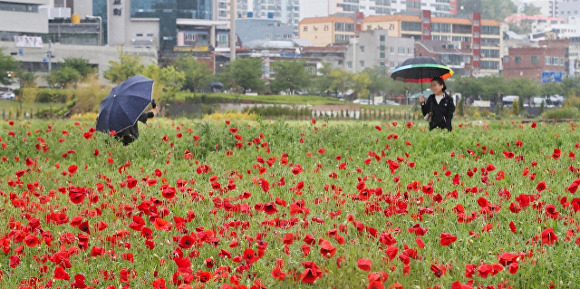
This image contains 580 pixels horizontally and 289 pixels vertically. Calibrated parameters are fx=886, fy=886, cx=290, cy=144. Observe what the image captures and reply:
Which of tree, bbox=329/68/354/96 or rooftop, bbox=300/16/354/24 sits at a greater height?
rooftop, bbox=300/16/354/24

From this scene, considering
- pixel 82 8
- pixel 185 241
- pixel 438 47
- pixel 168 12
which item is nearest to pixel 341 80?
pixel 168 12

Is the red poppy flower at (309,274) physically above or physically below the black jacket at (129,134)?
below

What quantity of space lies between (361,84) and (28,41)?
33.6m

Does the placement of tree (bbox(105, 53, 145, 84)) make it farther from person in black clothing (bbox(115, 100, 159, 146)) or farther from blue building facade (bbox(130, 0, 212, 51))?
person in black clothing (bbox(115, 100, 159, 146))

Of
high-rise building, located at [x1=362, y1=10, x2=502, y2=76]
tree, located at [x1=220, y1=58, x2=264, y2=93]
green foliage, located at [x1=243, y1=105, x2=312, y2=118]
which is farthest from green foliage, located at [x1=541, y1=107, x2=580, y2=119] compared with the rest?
high-rise building, located at [x1=362, y1=10, x2=502, y2=76]

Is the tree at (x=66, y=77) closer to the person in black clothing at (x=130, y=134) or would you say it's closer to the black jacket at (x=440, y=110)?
the person in black clothing at (x=130, y=134)

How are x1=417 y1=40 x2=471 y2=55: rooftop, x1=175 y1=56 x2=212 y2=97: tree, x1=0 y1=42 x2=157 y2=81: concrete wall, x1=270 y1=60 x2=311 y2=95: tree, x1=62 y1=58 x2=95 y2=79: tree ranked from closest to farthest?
x1=62 y1=58 x2=95 y2=79: tree → x1=0 y1=42 x2=157 y2=81: concrete wall → x1=175 y1=56 x2=212 y2=97: tree → x1=270 y1=60 x2=311 y2=95: tree → x1=417 y1=40 x2=471 y2=55: rooftop

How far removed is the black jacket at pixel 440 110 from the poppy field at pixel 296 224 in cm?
123

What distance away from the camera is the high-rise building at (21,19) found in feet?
247

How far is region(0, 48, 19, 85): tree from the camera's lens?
69.2 meters

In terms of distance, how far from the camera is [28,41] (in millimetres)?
74750

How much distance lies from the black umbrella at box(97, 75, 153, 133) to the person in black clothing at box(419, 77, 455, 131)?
3942mm

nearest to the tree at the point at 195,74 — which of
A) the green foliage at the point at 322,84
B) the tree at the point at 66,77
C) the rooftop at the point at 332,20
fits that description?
the green foliage at the point at 322,84

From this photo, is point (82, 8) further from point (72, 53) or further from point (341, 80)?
point (341, 80)
